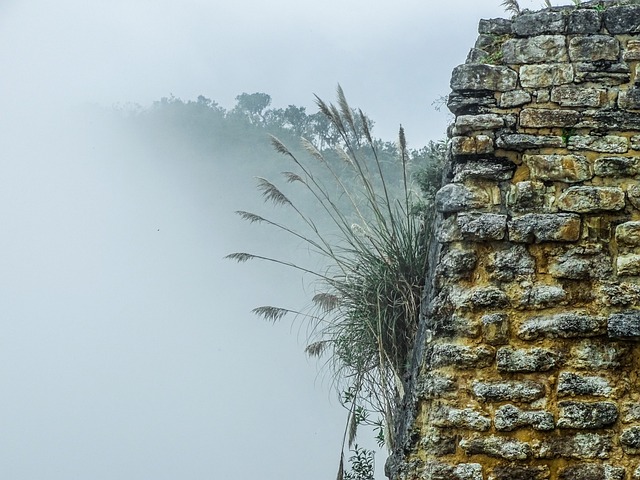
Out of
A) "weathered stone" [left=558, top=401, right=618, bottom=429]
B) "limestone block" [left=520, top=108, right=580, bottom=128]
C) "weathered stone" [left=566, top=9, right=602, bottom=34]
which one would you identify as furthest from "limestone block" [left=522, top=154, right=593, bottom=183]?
"weathered stone" [left=558, top=401, right=618, bottom=429]

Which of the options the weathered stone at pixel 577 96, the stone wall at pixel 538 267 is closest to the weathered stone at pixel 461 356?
the stone wall at pixel 538 267

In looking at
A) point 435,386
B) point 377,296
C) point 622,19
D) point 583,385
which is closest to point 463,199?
point 435,386

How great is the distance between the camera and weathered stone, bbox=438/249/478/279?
3.77 meters

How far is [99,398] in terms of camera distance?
28.5 metres

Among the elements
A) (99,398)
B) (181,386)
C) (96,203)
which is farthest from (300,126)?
(96,203)

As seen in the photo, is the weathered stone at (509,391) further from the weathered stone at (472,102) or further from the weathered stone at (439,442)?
the weathered stone at (472,102)

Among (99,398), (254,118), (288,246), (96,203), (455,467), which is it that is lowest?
(455,467)

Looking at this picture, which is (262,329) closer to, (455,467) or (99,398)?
(99,398)

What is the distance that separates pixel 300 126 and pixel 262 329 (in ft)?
36.6

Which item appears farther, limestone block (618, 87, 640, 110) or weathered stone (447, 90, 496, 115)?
weathered stone (447, 90, 496, 115)

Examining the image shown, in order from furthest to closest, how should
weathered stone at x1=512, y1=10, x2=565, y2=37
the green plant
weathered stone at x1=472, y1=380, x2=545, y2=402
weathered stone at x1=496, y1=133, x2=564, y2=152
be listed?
the green plant → weathered stone at x1=512, y1=10, x2=565, y2=37 → weathered stone at x1=496, y1=133, x2=564, y2=152 → weathered stone at x1=472, y1=380, x2=545, y2=402

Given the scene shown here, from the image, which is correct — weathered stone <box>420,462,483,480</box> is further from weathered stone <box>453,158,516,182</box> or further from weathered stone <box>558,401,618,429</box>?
weathered stone <box>453,158,516,182</box>

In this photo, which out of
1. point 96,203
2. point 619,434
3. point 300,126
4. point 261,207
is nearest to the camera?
point 619,434

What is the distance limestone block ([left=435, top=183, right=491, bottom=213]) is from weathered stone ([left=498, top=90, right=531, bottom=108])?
358mm
